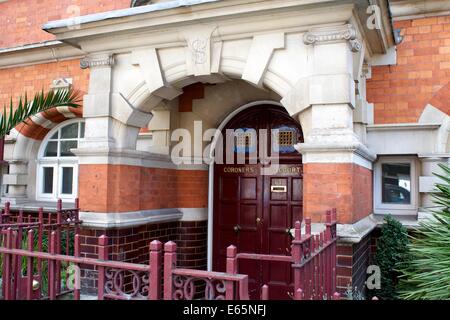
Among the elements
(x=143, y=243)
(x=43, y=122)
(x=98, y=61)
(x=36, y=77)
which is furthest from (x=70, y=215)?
(x=36, y=77)

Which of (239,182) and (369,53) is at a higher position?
(369,53)

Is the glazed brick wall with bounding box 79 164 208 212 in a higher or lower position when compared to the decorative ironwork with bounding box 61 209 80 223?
higher

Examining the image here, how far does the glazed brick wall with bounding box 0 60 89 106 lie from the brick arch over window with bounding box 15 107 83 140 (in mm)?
480

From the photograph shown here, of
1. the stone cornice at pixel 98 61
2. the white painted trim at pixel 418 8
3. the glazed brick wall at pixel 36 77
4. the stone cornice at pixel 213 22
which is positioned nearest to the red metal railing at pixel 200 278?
the stone cornice at pixel 213 22

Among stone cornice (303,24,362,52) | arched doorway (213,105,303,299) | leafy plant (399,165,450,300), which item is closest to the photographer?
leafy plant (399,165,450,300)

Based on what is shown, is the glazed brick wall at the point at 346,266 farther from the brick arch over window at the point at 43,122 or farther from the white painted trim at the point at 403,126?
the brick arch over window at the point at 43,122

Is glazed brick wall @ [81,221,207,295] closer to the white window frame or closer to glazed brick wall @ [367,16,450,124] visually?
the white window frame

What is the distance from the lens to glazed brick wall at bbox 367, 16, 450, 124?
5.84m

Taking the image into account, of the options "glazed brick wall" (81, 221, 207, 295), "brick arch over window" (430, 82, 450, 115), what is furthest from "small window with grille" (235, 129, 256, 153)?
"brick arch over window" (430, 82, 450, 115)

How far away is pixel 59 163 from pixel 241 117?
12.9 ft

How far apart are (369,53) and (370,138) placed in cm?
119
